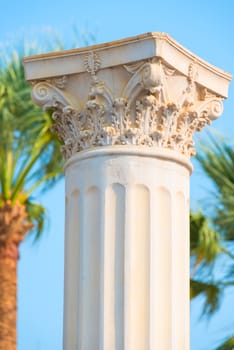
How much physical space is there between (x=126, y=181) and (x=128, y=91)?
2.36 ft

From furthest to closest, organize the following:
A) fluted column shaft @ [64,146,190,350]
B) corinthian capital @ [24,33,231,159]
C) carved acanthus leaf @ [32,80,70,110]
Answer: carved acanthus leaf @ [32,80,70,110], corinthian capital @ [24,33,231,159], fluted column shaft @ [64,146,190,350]

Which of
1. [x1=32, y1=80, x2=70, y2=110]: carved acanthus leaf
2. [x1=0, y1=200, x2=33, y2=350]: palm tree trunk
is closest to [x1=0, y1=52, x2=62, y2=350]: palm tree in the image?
[x1=0, y1=200, x2=33, y2=350]: palm tree trunk

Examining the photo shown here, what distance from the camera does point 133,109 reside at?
36.8ft

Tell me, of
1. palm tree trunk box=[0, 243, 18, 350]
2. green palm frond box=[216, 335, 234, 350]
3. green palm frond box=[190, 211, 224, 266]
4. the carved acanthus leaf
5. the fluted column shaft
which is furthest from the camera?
green palm frond box=[190, 211, 224, 266]

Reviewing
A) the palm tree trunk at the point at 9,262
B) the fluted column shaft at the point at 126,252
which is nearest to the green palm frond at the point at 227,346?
the palm tree trunk at the point at 9,262

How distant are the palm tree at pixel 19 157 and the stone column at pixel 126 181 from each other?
44.4 feet

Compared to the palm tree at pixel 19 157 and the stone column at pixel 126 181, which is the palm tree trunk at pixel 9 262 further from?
the stone column at pixel 126 181

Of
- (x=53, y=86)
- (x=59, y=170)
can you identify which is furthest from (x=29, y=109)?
(x=53, y=86)

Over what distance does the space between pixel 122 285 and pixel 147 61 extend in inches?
68.8

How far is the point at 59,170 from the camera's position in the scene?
27.4 m

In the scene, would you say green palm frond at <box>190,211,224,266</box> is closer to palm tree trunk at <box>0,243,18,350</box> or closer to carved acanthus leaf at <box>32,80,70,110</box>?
palm tree trunk at <box>0,243,18,350</box>

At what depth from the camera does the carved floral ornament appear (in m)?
11.1

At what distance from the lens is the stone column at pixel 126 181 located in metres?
10.8

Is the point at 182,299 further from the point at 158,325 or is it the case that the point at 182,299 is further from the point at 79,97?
the point at 79,97
